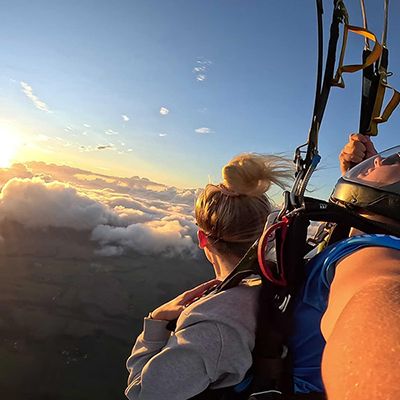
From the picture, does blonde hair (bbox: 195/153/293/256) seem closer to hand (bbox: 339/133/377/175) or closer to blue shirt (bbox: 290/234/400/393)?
hand (bbox: 339/133/377/175)

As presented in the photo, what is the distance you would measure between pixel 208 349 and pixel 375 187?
93 centimetres

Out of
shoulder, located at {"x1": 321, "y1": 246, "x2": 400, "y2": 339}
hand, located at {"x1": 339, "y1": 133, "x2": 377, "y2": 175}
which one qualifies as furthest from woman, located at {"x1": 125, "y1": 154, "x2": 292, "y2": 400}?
shoulder, located at {"x1": 321, "y1": 246, "x2": 400, "y2": 339}

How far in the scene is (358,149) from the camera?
239 centimetres

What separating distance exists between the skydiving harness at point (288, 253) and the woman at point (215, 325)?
0.23 feet

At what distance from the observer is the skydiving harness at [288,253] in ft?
4.52

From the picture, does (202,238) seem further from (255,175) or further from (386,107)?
(386,107)

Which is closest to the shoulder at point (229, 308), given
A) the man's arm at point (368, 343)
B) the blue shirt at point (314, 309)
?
the blue shirt at point (314, 309)

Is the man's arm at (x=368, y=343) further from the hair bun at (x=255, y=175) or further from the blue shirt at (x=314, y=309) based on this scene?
the hair bun at (x=255, y=175)

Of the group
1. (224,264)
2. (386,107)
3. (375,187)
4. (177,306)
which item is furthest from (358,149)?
(177,306)

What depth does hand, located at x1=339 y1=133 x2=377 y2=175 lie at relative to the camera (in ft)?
7.75

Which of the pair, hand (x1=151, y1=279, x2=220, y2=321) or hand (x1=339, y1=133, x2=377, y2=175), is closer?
hand (x1=151, y1=279, x2=220, y2=321)

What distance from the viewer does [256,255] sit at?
1531mm

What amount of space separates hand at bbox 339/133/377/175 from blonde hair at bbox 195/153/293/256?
1.54 ft

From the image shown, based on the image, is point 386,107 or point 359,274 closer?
point 359,274
